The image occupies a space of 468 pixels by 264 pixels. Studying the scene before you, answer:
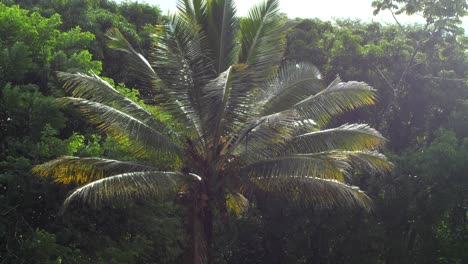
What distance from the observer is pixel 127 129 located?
11.5 metres

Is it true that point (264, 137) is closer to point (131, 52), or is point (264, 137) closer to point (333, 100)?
point (333, 100)

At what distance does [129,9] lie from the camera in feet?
65.9

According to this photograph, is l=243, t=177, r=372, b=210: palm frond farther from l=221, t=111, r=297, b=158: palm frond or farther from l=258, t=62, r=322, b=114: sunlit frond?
l=258, t=62, r=322, b=114: sunlit frond

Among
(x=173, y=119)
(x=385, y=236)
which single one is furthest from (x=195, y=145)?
(x=385, y=236)

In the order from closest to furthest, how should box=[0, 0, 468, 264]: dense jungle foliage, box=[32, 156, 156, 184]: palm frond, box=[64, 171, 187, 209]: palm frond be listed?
box=[64, 171, 187, 209]: palm frond → box=[32, 156, 156, 184]: palm frond → box=[0, 0, 468, 264]: dense jungle foliage

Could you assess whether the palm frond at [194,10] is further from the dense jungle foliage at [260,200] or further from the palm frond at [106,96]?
the palm frond at [106,96]

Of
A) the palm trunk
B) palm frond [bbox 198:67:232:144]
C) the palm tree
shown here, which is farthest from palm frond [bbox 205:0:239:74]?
the palm trunk

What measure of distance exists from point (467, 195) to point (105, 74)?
10.4 meters

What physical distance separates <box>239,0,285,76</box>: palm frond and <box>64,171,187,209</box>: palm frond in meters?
2.60

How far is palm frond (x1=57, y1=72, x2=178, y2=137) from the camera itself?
38.1 feet

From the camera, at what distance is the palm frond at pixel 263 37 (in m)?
12.4

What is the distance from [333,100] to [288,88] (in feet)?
3.13

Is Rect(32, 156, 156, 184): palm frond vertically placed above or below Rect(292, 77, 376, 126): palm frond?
below

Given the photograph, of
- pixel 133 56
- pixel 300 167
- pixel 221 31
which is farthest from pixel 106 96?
pixel 300 167
